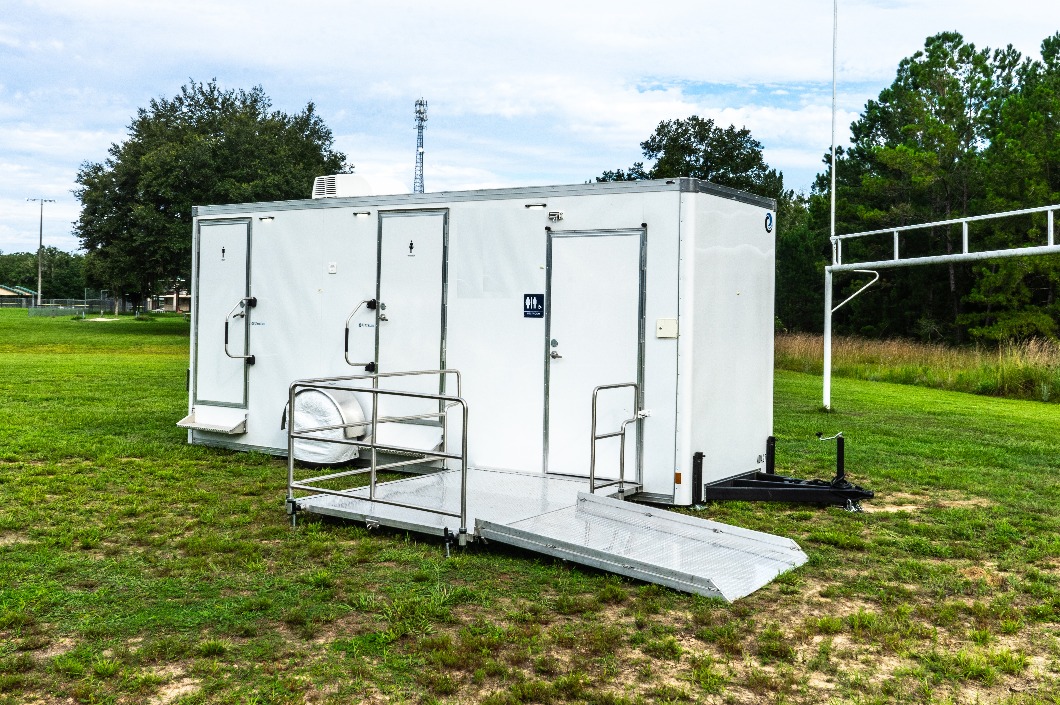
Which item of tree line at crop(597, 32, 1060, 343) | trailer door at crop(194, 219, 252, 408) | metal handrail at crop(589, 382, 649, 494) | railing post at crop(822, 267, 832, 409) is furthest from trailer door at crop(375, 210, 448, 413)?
tree line at crop(597, 32, 1060, 343)

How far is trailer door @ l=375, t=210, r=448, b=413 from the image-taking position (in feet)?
29.1

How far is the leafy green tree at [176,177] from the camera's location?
36312 mm

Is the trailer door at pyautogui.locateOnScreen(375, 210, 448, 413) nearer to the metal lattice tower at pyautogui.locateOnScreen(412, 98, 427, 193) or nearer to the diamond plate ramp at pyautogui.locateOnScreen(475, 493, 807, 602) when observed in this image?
the diamond plate ramp at pyautogui.locateOnScreen(475, 493, 807, 602)

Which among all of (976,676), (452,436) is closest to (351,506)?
(452,436)

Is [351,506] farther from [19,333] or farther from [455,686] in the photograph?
[19,333]

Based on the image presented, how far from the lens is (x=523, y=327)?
8305mm

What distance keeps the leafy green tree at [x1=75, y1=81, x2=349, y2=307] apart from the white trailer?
27051 mm

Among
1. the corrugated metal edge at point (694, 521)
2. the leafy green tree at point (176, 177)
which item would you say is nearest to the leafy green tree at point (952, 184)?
the leafy green tree at point (176, 177)

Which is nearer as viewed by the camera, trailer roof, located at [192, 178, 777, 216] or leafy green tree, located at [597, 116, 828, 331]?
trailer roof, located at [192, 178, 777, 216]

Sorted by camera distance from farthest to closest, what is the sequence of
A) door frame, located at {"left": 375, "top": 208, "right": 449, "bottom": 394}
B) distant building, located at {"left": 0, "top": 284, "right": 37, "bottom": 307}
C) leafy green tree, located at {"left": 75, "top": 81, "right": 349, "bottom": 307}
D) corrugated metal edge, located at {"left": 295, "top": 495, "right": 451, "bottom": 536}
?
distant building, located at {"left": 0, "top": 284, "right": 37, "bottom": 307}
leafy green tree, located at {"left": 75, "top": 81, "right": 349, "bottom": 307}
door frame, located at {"left": 375, "top": 208, "right": 449, "bottom": 394}
corrugated metal edge, located at {"left": 295, "top": 495, "right": 451, "bottom": 536}

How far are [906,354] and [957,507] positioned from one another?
16.9 metres

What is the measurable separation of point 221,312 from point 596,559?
617 centimetres

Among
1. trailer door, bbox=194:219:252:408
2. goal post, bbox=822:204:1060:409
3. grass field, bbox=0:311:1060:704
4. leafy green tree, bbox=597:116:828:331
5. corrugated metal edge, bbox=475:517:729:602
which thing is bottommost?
grass field, bbox=0:311:1060:704

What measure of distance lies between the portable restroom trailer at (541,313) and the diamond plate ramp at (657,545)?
119 cm
